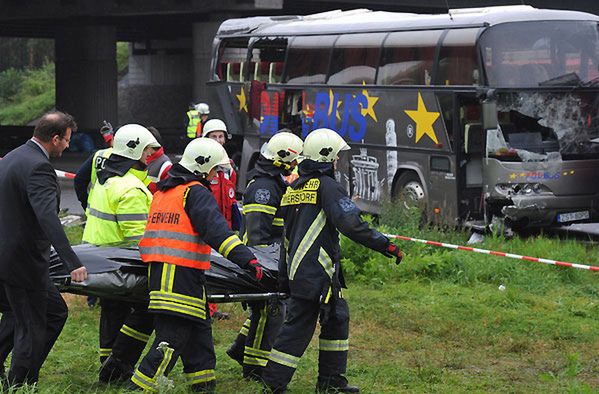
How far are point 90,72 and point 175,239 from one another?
119ft

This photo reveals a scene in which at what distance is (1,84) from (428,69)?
60096 mm

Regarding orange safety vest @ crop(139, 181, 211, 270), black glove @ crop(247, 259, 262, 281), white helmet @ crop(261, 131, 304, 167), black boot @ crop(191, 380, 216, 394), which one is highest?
white helmet @ crop(261, 131, 304, 167)

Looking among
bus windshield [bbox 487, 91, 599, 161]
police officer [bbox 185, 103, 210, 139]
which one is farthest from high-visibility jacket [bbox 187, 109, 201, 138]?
bus windshield [bbox 487, 91, 599, 161]

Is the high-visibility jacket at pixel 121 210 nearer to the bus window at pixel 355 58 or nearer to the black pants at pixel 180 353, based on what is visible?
the black pants at pixel 180 353

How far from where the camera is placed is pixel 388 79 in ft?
60.0

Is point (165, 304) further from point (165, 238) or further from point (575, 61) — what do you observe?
point (575, 61)

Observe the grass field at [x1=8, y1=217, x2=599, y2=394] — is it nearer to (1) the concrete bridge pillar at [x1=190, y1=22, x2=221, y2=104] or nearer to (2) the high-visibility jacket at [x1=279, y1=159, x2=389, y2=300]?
(2) the high-visibility jacket at [x1=279, y1=159, x2=389, y2=300]

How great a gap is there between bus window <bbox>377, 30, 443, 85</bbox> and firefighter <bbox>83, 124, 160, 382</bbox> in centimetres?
897

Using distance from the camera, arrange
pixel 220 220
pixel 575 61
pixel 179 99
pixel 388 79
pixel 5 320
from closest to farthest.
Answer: pixel 220 220
pixel 5 320
pixel 575 61
pixel 388 79
pixel 179 99

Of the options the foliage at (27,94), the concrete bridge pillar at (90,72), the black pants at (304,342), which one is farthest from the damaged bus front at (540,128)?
the foliage at (27,94)

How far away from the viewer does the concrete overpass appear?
37031 millimetres

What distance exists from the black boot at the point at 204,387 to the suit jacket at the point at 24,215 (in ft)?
3.65

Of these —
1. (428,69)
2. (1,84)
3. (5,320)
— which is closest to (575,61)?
(428,69)

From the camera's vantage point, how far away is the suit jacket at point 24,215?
7.43 meters
